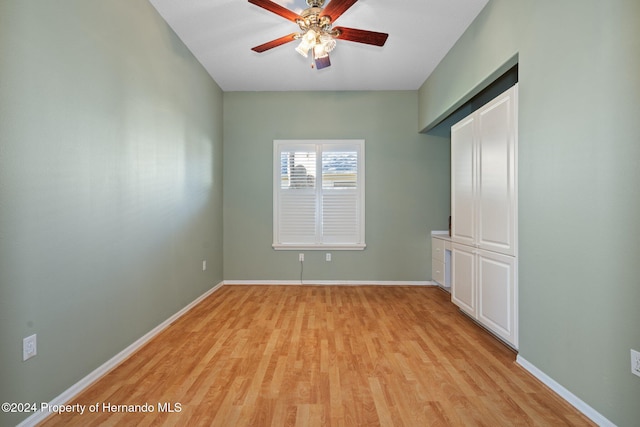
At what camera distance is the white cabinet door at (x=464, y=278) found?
3182 millimetres

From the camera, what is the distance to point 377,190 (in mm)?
5051

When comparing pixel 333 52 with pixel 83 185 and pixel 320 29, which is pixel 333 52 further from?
pixel 83 185

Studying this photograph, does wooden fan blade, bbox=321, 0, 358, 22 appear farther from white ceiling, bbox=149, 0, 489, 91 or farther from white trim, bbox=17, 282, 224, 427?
white trim, bbox=17, 282, 224, 427

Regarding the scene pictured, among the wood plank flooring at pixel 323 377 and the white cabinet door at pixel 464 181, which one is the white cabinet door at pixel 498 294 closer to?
the wood plank flooring at pixel 323 377

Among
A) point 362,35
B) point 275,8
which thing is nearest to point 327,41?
point 362,35

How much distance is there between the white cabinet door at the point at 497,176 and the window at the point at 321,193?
2207mm

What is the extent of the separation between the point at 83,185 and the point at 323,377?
6.49 feet

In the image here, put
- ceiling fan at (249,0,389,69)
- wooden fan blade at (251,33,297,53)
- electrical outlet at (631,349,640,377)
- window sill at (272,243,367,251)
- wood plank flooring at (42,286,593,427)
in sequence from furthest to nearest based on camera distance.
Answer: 1. window sill at (272,243,367,251)
2. wooden fan blade at (251,33,297,53)
3. ceiling fan at (249,0,389,69)
4. wood plank flooring at (42,286,593,427)
5. electrical outlet at (631,349,640,377)

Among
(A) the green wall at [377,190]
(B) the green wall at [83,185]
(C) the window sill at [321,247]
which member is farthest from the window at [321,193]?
(B) the green wall at [83,185]

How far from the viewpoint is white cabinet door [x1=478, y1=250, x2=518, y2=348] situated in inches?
98.7

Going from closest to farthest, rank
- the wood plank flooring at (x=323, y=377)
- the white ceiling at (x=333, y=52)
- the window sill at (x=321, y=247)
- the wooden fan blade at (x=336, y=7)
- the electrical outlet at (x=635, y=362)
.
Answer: the electrical outlet at (x=635, y=362)
the wood plank flooring at (x=323, y=377)
the wooden fan blade at (x=336, y=7)
the white ceiling at (x=333, y=52)
the window sill at (x=321, y=247)

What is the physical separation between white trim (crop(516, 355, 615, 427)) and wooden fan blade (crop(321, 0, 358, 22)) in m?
2.83

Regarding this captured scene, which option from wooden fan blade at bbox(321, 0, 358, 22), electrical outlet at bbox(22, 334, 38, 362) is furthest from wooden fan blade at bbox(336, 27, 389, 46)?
electrical outlet at bbox(22, 334, 38, 362)

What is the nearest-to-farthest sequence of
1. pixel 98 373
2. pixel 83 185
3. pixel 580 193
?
pixel 580 193 < pixel 83 185 < pixel 98 373
